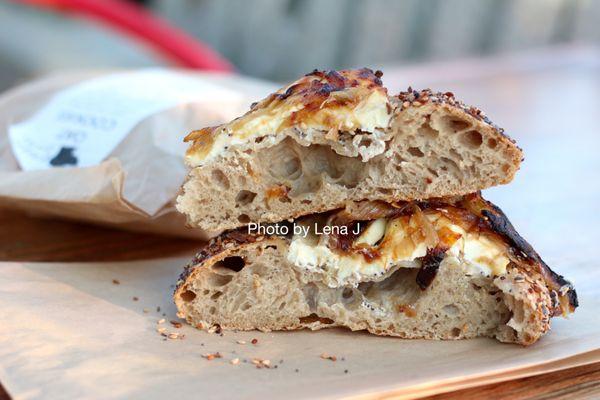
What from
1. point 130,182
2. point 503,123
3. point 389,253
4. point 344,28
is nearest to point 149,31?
point 503,123

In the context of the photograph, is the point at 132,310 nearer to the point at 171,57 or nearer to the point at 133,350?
the point at 133,350

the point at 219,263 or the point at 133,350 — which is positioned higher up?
the point at 219,263

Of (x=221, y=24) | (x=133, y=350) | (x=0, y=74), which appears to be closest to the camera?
(x=133, y=350)

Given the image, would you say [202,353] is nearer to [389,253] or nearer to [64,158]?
[389,253]

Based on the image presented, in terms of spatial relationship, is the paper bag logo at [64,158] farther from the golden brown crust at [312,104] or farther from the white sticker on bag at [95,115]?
the golden brown crust at [312,104]

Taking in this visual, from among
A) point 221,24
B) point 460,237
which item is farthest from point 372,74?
point 221,24

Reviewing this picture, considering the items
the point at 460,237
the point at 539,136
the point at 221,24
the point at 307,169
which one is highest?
the point at 221,24

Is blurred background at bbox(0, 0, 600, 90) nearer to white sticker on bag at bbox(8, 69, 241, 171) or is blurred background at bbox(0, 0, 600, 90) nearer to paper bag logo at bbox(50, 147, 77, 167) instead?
white sticker on bag at bbox(8, 69, 241, 171)
